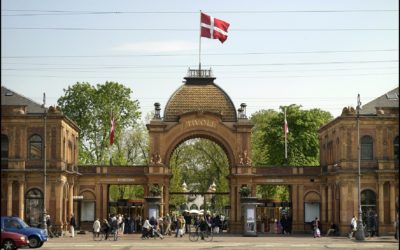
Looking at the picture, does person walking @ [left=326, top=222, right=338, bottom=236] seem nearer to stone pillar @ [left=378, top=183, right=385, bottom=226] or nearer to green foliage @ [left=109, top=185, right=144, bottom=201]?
stone pillar @ [left=378, top=183, right=385, bottom=226]

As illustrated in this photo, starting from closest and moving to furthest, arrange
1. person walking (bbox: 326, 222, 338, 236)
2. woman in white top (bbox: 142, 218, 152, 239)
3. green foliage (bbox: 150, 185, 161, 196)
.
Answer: woman in white top (bbox: 142, 218, 152, 239)
person walking (bbox: 326, 222, 338, 236)
green foliage (bbox: 150, 185, 161, 196)

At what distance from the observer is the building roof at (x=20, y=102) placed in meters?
61.8

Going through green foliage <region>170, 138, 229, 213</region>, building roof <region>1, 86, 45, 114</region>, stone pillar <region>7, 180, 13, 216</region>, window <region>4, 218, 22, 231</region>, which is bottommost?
window <region>4, 218, 22, 231</region>

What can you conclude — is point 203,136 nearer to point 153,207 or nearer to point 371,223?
point 153,207

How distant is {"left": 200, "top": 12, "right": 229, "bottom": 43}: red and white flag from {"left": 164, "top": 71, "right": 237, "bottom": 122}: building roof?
15942 millimetres

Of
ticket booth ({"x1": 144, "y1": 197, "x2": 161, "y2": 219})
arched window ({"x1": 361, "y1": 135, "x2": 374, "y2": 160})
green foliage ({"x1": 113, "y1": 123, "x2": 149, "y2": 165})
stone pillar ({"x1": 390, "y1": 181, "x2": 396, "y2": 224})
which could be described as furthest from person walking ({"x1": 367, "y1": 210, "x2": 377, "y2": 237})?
green foliage ({"x1": 113, "y1": 123, "x2": 149, "y2": 165})

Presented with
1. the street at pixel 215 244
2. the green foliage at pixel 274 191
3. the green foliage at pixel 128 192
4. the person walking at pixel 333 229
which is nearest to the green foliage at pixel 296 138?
the green foliage at pixel 274 191

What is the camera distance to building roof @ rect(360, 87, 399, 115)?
63.3 meters

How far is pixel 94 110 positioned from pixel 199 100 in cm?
1702

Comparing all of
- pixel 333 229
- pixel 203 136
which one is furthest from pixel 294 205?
pixel 203 136

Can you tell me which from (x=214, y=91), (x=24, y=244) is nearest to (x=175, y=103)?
(x=214, y=91)

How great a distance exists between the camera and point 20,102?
6247 centimetres

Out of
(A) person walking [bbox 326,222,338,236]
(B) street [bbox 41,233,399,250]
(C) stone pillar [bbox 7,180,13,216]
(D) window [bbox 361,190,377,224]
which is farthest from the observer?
(A) person walking [bbox 326,222,338,236]

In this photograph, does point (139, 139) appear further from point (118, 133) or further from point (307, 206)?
point (307, 206)
